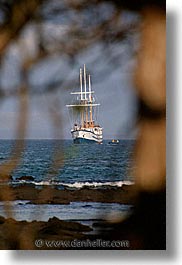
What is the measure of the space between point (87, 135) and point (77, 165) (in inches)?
3.6

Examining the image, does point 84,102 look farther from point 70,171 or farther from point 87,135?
point 70,171

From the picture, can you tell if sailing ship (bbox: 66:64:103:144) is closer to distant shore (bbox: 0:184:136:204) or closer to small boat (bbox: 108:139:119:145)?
small boat (bbox: 108:139:119:145)

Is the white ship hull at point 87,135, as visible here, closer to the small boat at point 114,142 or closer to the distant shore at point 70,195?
the small boat at point 114,142

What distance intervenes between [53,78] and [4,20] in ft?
0.74

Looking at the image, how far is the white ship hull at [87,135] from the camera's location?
4.73 feet

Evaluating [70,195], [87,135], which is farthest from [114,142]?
[70,195]

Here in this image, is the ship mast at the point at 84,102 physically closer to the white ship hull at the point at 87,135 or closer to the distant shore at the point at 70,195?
the white ship hull at the point at 87,135

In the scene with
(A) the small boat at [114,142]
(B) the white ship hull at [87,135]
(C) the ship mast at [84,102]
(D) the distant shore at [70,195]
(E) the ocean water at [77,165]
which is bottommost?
(D) the distant shore at [70,195]

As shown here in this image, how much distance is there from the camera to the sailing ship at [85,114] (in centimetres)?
144

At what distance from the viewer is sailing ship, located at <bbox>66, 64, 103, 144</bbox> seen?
144 cm

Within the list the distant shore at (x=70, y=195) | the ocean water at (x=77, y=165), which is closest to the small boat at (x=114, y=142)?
the ocean water at (x=77, y=165)

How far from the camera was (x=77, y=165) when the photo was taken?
1.43 meters

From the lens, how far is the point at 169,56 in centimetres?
144

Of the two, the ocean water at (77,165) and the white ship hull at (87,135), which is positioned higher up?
the white ship hull at (87,135)
